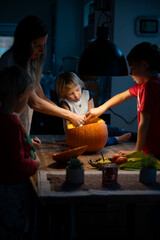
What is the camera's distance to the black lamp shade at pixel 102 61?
7.03 ft

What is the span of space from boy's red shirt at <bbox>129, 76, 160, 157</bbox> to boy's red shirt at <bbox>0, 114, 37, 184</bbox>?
80 cm

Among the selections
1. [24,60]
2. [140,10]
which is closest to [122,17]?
[140,10]

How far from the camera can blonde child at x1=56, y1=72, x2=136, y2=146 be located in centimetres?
263

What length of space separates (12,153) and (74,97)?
1225 mm

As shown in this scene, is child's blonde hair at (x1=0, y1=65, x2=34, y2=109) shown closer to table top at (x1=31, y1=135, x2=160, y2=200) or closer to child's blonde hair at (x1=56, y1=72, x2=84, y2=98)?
table top at (x1=31, y1=135, x2=160, y2=200)

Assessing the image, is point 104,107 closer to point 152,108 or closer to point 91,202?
point 152,108

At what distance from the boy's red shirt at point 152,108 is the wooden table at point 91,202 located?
10.9 inches

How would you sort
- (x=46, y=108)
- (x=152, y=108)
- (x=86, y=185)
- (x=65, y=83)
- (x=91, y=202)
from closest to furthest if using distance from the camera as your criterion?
(x=91, y=202) → (x=86, y=185) → (x=152, y=108) → (x=46, y=108) → (x=65, y=83)

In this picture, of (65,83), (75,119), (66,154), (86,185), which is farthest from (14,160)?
(65,83)

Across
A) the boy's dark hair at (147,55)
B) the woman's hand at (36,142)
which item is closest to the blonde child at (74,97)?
the woman's hand at (36,142)

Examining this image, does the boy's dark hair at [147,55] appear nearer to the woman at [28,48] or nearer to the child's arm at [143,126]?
the child's arm at [143,126]

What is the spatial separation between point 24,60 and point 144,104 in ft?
2.47

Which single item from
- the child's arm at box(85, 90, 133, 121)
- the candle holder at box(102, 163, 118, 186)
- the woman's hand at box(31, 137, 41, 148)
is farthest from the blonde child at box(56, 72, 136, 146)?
the candle holder at box(102, 163, 118, 186)

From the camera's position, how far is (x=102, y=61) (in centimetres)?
214
